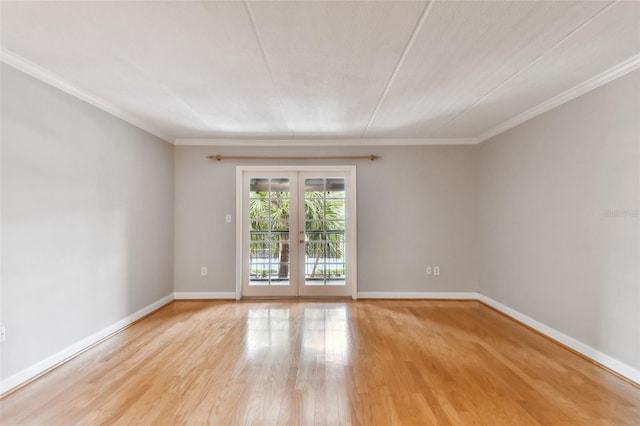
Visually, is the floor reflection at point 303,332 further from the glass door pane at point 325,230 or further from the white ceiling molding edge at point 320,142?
the white ceiling molding edge at point 320,142

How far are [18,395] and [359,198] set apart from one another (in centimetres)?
390

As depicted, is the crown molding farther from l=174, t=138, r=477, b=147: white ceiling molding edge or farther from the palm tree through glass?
the palm tree through glass

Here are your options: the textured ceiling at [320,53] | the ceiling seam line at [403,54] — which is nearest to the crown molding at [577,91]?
the textured ceiling at [320,53]

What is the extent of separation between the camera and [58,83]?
8.02ft

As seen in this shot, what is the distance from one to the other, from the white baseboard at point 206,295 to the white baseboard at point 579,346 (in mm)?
3724

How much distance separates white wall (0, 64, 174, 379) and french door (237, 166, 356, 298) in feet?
4.53

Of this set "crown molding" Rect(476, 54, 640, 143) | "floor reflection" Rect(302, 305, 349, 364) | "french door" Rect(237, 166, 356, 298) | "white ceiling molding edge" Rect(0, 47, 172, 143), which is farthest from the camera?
"french door" Rect(237, 166, 356, 298)

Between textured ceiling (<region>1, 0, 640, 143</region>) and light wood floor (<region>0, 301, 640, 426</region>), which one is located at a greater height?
textured ceiling (<region>1, 0, 640, 143</region>)

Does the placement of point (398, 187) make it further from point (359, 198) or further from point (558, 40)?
point (558, 40)

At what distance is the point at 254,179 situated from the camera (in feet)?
15.0

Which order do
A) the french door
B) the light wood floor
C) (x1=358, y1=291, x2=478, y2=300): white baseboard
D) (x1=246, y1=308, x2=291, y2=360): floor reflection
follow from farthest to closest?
1. the french door
2. (x1=358, y1=291, x2=478, y2=300): white baseboard
3. (x1=246, y1=308, x2=291, y2=360): floor reflection
4. the light wood floor

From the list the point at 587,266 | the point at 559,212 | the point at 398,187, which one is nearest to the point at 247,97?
the point at 398,187

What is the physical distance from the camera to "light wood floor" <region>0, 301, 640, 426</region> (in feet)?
6.11

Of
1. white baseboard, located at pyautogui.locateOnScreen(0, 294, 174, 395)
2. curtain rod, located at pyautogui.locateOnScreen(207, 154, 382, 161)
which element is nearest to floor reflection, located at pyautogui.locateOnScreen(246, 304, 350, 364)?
white baseboard, located at pyautogui.locateOnScreen(0, 294, 174, 395)
